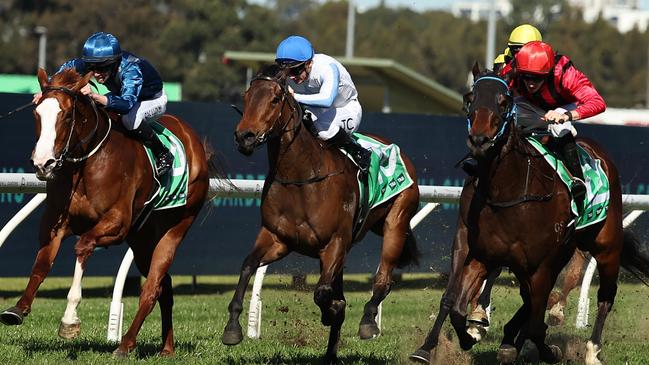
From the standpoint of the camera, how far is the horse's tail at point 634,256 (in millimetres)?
7887

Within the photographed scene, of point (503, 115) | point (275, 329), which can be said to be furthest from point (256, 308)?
point (503, 115)

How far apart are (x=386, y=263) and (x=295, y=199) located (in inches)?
49.2

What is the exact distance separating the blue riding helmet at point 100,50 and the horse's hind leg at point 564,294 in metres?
3.92

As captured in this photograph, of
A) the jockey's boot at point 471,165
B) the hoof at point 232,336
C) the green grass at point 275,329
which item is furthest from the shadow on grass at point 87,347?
the jockey's boot at point 471,165

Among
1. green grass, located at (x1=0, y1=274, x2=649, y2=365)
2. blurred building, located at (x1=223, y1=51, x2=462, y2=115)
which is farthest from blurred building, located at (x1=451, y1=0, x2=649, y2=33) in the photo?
green grass, located at (x1=0, y1=274, x2=649, y2=365)

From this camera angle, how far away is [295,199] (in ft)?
21.8

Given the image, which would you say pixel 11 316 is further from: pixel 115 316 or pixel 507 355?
pixel 507 355

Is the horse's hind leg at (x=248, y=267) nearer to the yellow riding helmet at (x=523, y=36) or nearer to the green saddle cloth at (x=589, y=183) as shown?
the green saddle cloth at (x=589, y=183)

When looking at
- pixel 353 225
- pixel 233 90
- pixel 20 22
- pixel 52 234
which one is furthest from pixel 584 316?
pixel 20 22

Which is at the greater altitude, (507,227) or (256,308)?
(507,227)

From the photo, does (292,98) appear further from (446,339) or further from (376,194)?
(446,339)

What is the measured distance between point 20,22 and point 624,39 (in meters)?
38.2

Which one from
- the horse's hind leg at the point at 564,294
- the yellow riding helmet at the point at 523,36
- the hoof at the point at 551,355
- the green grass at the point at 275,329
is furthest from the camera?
the horse's hind leg at the point at 564,294

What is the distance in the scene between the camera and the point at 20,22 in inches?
2032
